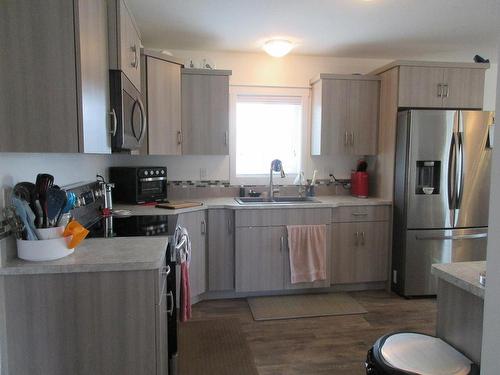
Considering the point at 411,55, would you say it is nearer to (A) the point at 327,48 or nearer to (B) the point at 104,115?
(A) the point at 327,48

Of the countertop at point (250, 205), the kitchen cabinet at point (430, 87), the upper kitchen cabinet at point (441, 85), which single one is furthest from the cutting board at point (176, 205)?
A: the upper kitchen cabinet at point (441, 85)

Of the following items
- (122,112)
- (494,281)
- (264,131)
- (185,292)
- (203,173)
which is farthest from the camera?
(264,131)

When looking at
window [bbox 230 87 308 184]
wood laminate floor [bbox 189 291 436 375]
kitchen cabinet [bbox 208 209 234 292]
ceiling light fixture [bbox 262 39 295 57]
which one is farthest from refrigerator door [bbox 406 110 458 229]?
kitchen cabinet [bbox 208 209 234 292]

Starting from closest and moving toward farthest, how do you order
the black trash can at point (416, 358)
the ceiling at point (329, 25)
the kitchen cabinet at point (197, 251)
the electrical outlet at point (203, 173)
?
the black trash can at point (416, 358) < the ceiling at point (329, 25) < the kitchen cabinet at point (197, 251) < the electrical outlet at point (203, 173)

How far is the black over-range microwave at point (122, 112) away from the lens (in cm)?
191

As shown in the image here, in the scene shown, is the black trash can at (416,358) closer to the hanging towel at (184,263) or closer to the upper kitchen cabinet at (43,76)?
the hanging towel at (184,263)

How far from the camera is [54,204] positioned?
141 centimetres

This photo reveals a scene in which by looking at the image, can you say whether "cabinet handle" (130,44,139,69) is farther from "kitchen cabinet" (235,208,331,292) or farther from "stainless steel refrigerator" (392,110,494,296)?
"stainless steel refrigerator" (392,110,494,296)

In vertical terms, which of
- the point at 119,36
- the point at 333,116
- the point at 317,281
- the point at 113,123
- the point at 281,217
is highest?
the point at 119,36

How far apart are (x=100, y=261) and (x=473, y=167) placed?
3.21 m

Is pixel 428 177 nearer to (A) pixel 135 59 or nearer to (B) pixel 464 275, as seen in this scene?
(B) pixel 464 275

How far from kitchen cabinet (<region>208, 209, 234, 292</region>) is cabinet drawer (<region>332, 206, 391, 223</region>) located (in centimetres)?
102

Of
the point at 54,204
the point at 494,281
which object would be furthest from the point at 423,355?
the point at 54,204

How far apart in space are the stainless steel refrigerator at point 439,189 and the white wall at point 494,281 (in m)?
2.49
